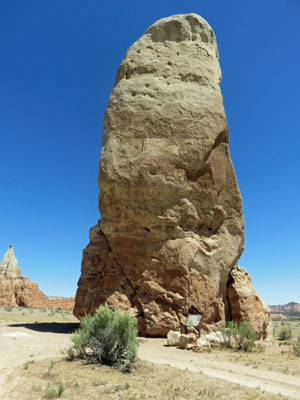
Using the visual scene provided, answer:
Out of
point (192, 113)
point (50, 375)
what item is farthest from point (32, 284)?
point (50, 375)

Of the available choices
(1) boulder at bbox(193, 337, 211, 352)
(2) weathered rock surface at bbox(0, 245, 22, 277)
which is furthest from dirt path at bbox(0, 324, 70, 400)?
(2) weathered rock surface at bbox(0, 245, 22, 277)

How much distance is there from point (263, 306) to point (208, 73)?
1120cm

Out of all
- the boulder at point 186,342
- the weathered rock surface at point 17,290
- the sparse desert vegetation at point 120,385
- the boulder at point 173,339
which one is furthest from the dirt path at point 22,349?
the weathered rock surface at point 17,290

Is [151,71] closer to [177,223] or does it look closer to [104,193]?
[104,193]

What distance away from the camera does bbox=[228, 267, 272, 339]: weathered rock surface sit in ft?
44.3

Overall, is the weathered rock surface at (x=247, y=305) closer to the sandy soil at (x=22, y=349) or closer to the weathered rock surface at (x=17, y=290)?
the sandy soil at (x=22, y=349)

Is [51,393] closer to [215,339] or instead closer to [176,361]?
[176,361]

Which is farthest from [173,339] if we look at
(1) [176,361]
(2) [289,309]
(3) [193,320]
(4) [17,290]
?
(2) [289,309]

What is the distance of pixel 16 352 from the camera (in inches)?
316

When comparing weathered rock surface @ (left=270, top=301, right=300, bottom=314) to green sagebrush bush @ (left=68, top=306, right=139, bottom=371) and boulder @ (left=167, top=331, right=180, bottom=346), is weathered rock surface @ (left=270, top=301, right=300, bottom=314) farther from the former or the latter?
green sagebrush bush @ (left=68, top=306, right=139, bottom=371)

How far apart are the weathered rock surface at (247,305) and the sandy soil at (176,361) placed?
441 cm

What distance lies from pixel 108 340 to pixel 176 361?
1884 millimetres

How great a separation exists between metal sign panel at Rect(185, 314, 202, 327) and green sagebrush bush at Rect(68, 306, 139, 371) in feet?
14.9

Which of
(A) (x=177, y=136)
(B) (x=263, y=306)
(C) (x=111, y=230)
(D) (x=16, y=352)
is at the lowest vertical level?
(D) (x=16, y=352)
